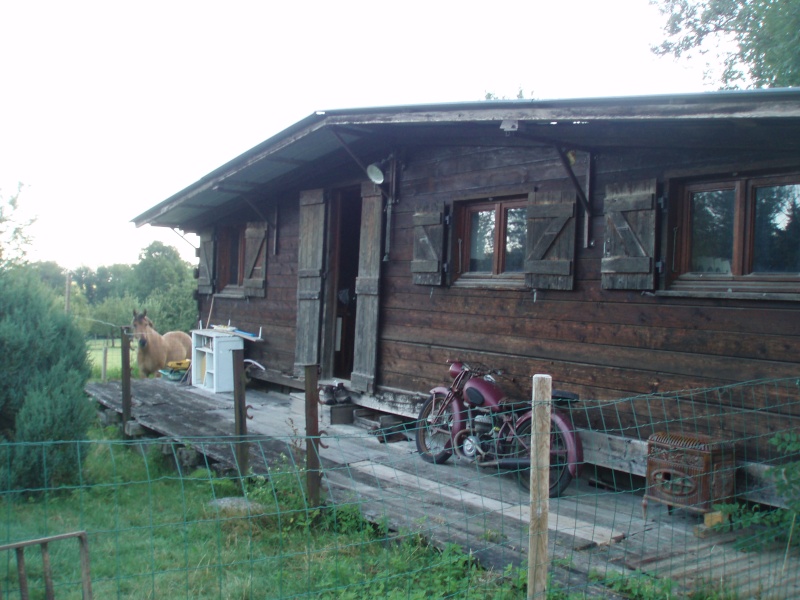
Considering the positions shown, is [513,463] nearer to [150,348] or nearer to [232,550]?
[232,550]

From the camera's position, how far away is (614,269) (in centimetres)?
574

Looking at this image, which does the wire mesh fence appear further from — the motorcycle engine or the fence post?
the fence post

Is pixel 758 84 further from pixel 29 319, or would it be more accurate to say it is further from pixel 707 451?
pixel 29 319

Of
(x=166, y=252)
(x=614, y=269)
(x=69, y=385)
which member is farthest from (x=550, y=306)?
(x=166, y=252)

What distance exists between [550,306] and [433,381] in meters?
1.76

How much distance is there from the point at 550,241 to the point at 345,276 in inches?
169

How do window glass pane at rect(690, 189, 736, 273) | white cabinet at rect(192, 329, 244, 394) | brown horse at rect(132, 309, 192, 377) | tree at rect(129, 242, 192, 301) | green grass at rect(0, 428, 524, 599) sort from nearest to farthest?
green grass at rect(0, 428, 524, 599) < window glass pane at rect(690, 189, 736, 273) < white cabinet at rect(192, 329, 244, 394) < brown horse at rect(132, 309, 192, 377) < tree at rect(129, 242, 192, 301)

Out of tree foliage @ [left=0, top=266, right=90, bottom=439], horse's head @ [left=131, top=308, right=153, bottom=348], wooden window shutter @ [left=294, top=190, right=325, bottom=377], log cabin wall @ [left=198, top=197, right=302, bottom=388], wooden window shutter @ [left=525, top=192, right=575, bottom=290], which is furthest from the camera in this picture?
horse's head @ [left=131, top=308, right=153, bottom=348]

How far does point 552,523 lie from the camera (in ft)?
15.9

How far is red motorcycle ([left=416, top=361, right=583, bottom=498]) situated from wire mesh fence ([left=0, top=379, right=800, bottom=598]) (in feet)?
0.67

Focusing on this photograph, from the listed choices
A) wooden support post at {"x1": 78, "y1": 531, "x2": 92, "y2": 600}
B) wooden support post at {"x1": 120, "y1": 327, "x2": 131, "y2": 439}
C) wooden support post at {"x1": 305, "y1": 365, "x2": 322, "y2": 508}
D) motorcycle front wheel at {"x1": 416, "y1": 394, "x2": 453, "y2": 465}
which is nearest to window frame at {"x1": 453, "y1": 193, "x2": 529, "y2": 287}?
motorcycle front wheel at {"x1": 416, "y1": 394, "x2": 453, "y2": 465}

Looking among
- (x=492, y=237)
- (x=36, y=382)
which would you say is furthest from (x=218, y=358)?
(x=492, y=237)

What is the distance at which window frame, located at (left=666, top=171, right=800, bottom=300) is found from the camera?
16.0 feet

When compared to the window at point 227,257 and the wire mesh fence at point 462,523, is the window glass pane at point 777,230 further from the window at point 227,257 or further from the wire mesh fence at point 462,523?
the window at point 227,257
